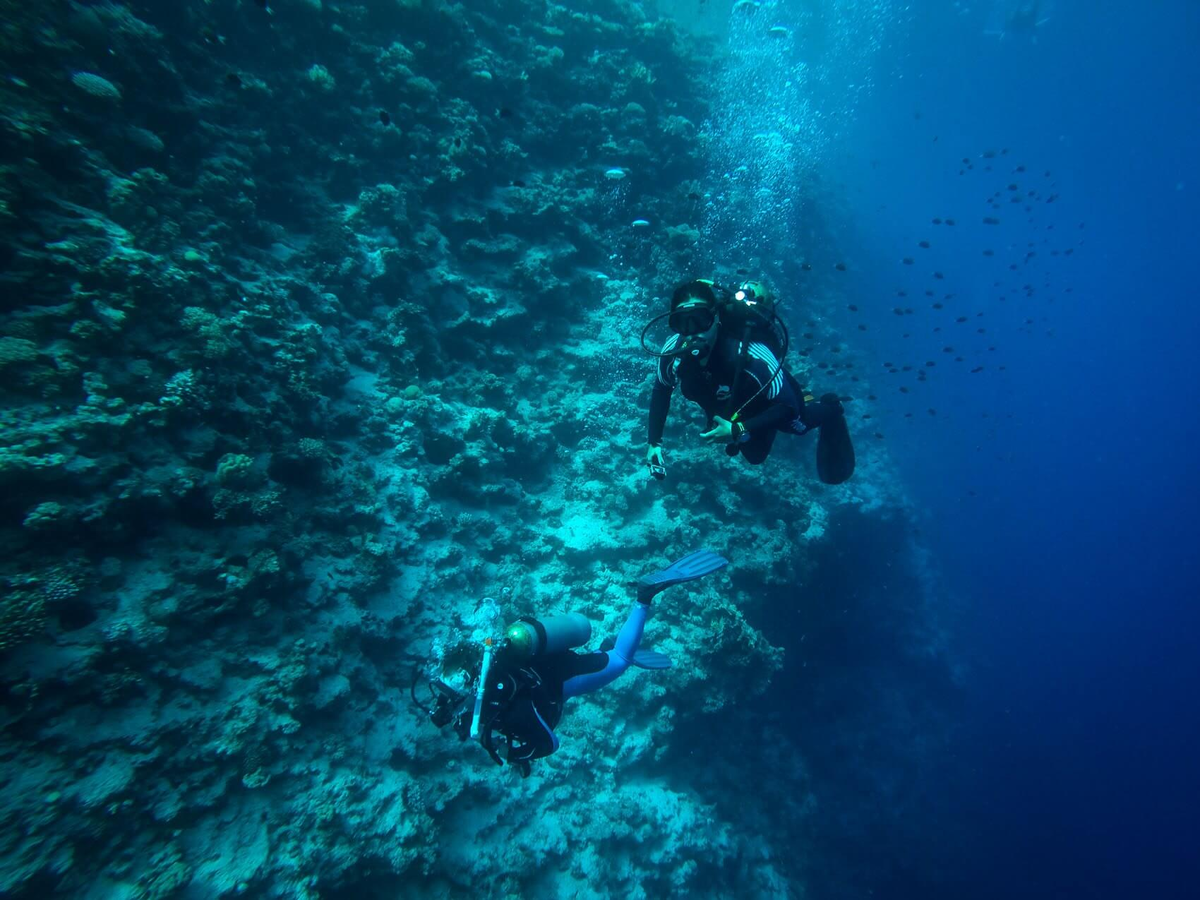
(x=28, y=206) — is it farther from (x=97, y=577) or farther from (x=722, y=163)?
(x=722, y=163)

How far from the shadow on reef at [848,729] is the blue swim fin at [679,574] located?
11.0ft

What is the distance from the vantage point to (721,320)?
407 centimetres

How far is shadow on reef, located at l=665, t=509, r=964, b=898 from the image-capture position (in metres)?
10.4

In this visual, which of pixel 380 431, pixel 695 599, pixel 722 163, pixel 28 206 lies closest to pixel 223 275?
pixel 28 206

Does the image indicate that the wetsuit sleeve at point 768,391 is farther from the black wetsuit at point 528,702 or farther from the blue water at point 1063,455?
the blue water at point 1063,455

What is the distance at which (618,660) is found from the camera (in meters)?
6.72

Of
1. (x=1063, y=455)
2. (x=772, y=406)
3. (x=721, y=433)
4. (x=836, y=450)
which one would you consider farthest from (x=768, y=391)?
(x=1063, y=455)

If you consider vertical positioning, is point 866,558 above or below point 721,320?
above

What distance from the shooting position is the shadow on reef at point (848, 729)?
10.4 m

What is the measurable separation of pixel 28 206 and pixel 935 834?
79.1ft

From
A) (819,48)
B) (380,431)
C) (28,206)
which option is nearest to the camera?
(28,206)

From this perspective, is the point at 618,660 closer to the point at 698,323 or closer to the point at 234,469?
the point at 698,323

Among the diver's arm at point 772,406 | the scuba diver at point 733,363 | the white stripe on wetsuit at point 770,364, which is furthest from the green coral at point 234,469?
the white stripe on wetsuit at point 770,364

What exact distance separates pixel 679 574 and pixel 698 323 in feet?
14.3
